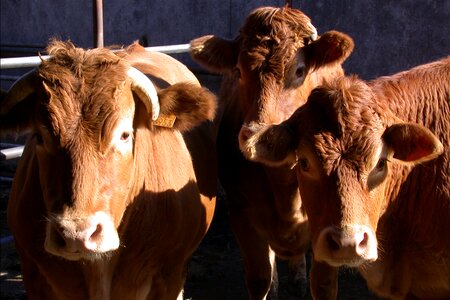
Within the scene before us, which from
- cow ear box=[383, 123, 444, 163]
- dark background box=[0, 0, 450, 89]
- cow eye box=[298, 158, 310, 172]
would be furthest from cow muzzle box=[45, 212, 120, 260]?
dark background box=[0, 0, 450, 89]

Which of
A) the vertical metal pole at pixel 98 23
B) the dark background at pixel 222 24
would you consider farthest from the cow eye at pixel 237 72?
the dark background at pixel 222 24

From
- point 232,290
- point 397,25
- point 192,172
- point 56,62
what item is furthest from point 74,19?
point 56,62

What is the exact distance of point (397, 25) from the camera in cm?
754

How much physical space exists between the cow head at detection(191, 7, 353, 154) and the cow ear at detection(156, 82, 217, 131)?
1.84 ft

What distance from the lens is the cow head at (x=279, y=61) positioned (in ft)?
15.5

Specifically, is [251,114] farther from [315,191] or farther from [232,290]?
[232,290]

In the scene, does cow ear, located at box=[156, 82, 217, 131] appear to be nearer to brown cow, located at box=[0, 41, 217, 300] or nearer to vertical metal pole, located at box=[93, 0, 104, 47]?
brown cow, located at box=[0, 41, 217, 300]

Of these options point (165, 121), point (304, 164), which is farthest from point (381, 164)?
point (165, 121)

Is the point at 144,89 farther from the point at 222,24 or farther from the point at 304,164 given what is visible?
the point at 222,24

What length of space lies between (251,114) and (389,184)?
3.48 ft

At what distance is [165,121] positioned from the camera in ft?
13.1

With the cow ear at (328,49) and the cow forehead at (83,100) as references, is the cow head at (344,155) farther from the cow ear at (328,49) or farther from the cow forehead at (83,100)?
the cow ear at (328,49)

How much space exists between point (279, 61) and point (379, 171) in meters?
1.37

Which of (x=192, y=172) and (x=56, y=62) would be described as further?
(x=192, y=172)
